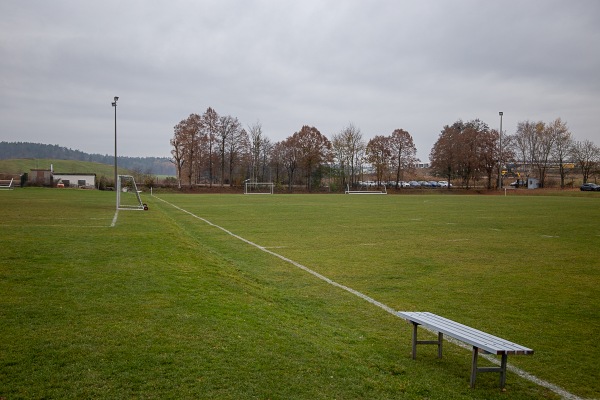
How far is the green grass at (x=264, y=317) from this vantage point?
4.63m

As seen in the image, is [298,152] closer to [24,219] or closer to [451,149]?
[451,149]

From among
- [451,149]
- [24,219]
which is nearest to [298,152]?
[451,149]

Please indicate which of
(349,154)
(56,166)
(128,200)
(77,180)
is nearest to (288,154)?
(349,154)

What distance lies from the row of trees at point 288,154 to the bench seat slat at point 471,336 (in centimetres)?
7815

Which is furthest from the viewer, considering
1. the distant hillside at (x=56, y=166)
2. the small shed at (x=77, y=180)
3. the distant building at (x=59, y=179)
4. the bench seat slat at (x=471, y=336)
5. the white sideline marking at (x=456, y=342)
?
the distant hillside at (x=56, y=166)

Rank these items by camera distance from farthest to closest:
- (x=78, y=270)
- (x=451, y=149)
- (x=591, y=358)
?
(x=451, y=149) < (x=78, y=270) < (x=591, y=358)

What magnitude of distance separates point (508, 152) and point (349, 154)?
3032 centimetres

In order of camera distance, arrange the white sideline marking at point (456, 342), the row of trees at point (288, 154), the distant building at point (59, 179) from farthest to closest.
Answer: the row of trees at point (288, 154)
the distant building at point (59, 179)
the white sideline marking at point (456, 342)

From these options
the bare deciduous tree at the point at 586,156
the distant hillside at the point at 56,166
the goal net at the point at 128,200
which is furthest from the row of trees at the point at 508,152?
the distant hillside at the point at 56,166

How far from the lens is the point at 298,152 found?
8712 cm

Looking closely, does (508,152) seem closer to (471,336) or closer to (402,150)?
(402,150)

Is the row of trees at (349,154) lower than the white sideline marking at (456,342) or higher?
higher

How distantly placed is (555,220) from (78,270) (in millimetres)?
25579

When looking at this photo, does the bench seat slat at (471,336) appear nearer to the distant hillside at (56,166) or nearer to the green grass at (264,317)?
the green grass at (264,317)
